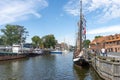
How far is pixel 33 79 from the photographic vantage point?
1305 inches

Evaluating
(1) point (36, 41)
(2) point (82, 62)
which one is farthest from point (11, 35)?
(2) point (82, 62)

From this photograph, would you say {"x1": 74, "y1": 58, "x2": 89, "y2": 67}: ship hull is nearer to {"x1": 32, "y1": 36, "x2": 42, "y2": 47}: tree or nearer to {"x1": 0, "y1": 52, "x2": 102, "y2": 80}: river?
{"x1": 0, "y1": 52, "x2": 102, "y2": 80}: river

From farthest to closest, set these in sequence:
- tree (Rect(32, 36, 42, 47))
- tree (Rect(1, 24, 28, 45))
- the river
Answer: tree (Rect(32, 36, 42, 47)) → tree (Rect(1, 24, 28, 45)) → the river

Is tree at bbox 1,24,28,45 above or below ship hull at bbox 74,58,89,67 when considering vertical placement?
above

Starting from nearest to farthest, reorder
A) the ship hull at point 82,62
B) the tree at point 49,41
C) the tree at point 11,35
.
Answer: the ship hull at point 82,62 → the tree at point 11,35 → the tree at point 49,41

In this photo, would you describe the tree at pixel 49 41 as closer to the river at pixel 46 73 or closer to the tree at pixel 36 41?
the tree at pixel 36 41

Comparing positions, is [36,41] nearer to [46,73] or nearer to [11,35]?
[11,35]

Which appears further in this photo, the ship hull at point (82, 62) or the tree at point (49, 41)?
the tree at point (49, 41)

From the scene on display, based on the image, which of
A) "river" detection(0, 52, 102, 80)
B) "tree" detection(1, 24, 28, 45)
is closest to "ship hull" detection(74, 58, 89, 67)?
"river" detection(0, 52, 102, 80)

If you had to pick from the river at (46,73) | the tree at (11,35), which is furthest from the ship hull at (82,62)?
the tree at (11,35)

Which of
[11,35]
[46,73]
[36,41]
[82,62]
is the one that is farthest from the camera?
[36,41]

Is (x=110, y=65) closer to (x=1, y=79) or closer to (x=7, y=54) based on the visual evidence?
(x=1, y=79)

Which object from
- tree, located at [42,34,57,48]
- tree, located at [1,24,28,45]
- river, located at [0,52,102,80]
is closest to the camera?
river, located at [0,52,102,80]

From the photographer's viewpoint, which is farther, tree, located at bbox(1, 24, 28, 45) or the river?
tree, located at bbox(1, 24, 28, 45)
